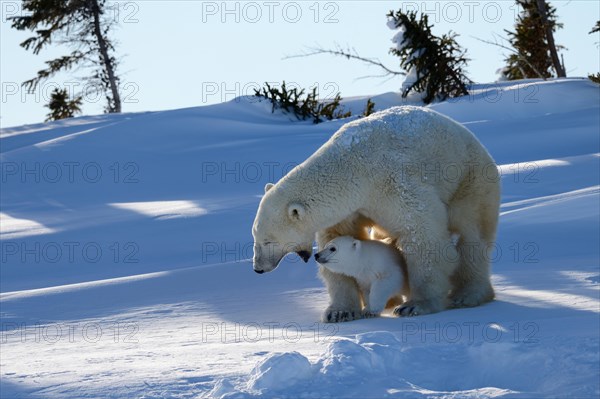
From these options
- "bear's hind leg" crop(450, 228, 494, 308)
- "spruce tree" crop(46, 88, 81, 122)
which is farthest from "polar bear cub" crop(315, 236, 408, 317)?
"spruce tree" crop(46, 88, 81, 122)

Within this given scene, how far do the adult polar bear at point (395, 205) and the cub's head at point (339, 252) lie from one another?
109 mm

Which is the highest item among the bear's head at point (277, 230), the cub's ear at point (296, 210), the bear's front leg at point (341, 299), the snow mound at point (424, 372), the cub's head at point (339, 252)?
the cub's ear at point (296, 210)

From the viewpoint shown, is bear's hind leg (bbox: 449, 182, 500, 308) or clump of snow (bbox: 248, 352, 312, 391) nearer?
clump of snow (bbox: 248, 352, 312, 391)

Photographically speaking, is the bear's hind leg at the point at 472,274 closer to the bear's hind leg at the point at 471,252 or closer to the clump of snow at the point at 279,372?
the bear's hind leg at the point at 471,252

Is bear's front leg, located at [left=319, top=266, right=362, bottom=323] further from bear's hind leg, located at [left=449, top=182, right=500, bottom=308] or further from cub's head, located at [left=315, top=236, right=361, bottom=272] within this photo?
bear's hind leg, located at [left=449, top=182, right=500, bottom=308]

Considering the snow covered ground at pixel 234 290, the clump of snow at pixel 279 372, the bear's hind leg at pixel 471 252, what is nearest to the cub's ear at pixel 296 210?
the snow covered ground at pixel 234 290

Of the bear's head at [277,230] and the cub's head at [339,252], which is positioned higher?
the bear's head at [277,230]

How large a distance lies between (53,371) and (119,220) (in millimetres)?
7504

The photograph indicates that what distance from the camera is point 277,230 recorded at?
18.6ft

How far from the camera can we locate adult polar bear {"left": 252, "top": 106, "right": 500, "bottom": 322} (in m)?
5.63

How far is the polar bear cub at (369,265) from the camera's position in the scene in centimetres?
577

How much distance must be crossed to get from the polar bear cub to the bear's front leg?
0.07m

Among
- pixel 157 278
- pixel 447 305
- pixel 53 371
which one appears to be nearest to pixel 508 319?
pixel 447 305

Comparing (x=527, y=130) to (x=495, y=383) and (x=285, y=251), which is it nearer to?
(x=285, y=251)
